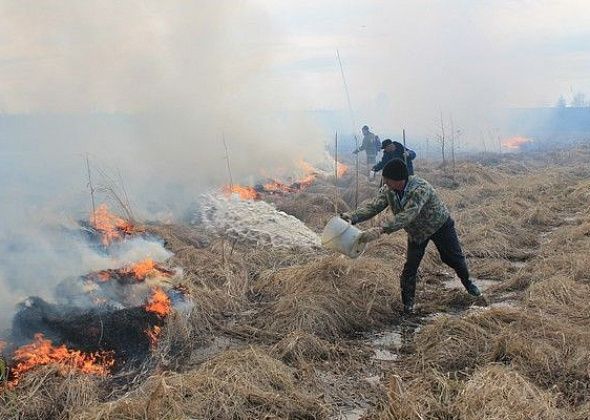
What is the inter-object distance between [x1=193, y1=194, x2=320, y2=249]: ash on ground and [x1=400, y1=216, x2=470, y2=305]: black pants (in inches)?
118

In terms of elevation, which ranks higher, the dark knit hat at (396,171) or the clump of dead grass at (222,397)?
the dark knit hat at (396,171)

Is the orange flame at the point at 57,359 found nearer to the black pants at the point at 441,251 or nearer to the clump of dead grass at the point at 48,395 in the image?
the clump of dead grass at the point at 48,395

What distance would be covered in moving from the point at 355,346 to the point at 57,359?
2685 mm

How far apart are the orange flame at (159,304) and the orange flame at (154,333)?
17 centimetres

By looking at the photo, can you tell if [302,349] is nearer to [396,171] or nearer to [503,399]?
[503,399]

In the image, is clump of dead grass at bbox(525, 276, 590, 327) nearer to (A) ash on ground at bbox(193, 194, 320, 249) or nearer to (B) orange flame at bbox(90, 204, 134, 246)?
(A) ash on ground at bbox(193, 194, 320, 249)

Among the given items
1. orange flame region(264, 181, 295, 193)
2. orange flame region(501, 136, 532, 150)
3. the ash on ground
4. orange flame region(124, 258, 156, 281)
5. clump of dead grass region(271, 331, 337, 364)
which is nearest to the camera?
clump of dead grass region(271, 331, 337, 364)

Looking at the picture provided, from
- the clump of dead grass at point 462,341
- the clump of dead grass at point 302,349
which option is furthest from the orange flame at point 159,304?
the clump of dead grass at point 462,341

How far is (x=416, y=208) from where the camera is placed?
17.8 ft

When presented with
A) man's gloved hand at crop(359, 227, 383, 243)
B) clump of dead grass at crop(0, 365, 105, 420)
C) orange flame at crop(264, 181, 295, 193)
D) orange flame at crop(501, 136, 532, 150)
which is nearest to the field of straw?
clump of dead grass at crop(0, 365, 105, 420)

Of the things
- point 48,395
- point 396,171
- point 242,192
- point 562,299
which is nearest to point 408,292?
point 396,171

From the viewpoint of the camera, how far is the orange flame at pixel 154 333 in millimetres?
5180

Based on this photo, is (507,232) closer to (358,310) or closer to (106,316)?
(358,310)

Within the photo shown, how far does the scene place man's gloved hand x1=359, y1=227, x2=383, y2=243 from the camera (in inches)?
208
